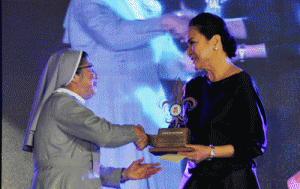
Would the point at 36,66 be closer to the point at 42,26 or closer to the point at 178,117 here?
the point at 42,26

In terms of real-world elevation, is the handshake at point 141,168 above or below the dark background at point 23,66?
below

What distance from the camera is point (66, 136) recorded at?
1.91 metres

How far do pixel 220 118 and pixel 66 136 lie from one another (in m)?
0.86

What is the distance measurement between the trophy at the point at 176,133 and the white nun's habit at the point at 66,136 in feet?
0.54

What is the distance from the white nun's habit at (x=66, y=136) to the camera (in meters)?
1.86

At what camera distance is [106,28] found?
9.67 feet

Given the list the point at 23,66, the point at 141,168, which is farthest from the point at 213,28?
the point at 23,66

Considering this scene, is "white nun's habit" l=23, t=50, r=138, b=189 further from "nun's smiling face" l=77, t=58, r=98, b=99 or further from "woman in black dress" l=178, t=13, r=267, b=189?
"woman in black dress" l=178, t=13, r=267, b=189

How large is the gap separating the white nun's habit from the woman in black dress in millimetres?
407

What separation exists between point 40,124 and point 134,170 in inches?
24.4

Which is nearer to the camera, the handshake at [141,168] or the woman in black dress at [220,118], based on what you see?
the woman in black dress at [220,118]

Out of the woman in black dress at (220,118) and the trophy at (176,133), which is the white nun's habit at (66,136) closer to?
the trophy at (176,133)

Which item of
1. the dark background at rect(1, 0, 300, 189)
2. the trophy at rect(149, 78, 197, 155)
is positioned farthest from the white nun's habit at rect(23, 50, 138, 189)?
the dark background at rect(1, 0, 300, 189)

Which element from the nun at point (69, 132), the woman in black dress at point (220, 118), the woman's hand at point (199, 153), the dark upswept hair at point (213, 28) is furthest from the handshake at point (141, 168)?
the dark upswept hair at point (213, 28)
